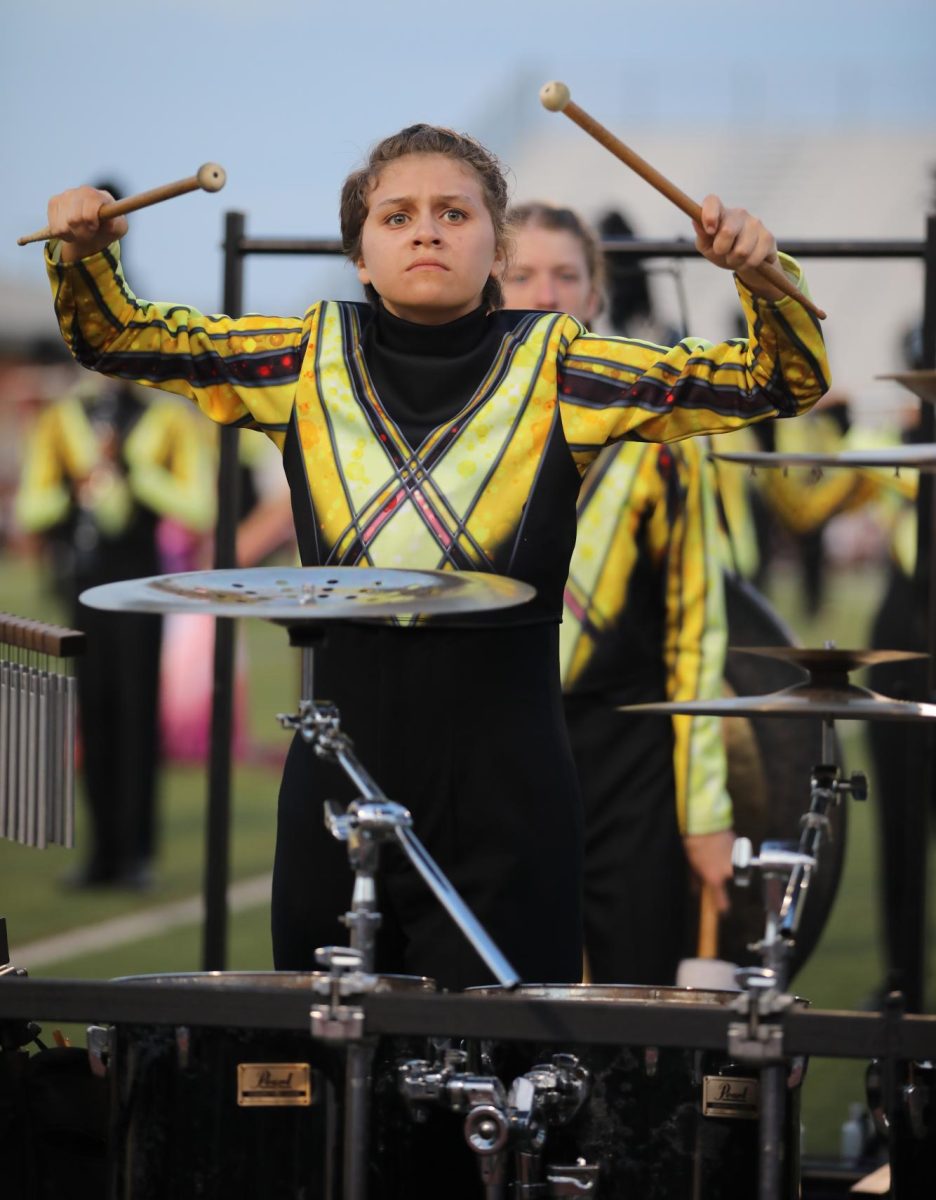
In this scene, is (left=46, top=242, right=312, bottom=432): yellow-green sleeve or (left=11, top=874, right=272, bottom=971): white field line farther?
(left=11, top=874, right=272, bottom=971): white field line

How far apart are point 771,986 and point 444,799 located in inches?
24.2

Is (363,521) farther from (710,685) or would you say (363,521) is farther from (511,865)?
(710,685)

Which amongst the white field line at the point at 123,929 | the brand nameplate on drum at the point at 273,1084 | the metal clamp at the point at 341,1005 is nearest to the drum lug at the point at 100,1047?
the brand nameplate on drum at the point at 273,1084

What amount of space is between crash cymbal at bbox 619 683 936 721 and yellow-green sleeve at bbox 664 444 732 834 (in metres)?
1.06

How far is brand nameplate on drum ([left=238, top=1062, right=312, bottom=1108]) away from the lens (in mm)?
2670

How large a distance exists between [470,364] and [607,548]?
53.2 inches

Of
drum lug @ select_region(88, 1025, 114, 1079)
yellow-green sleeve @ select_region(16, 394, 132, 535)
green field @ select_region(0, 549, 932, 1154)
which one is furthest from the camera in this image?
yellow-green sleeve @ select_region(16, 394, 132, 535)

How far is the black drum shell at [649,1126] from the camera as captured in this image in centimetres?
274

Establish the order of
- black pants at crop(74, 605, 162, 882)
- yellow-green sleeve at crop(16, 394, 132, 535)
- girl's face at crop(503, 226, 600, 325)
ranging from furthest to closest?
yellow-green sleeve at crop(16, 394, 132, 535) < black pants at crop(74, 605, 162, 882) < girl's face at crop(503, 226, 600, 325)

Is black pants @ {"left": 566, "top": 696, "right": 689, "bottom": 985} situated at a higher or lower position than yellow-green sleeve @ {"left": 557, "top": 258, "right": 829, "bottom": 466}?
lower

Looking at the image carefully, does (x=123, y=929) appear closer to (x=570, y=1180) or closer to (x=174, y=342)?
(x=174, y=342)

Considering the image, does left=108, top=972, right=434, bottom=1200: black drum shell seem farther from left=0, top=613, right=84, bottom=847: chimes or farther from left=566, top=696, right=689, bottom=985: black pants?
left=566, top=696, right=689, bottom=985: black pants

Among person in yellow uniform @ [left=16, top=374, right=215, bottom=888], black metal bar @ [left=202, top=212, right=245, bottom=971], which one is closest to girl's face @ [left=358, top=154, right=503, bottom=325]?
black metal bar @ [left=202, top=212, right=245, bottom=971]

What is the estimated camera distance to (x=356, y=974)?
250 cm
